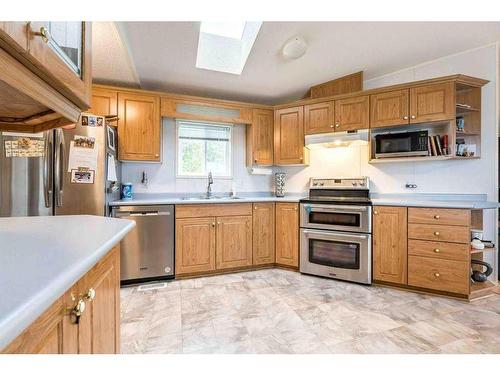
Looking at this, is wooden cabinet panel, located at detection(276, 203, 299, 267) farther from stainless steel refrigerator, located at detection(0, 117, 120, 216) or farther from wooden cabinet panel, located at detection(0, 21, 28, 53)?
wooden cabinet panel, located at detection(0, 21, 28, 53)

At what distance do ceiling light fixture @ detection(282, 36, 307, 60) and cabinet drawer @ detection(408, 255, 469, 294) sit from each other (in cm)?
239

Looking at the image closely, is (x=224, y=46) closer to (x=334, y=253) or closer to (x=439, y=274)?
(x=334, y=253)

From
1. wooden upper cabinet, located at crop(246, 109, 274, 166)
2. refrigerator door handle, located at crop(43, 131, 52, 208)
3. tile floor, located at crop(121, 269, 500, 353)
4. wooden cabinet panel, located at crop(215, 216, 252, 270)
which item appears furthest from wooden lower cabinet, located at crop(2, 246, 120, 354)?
wooden upper cabinet, located at crop(246, 109, 274, 166)

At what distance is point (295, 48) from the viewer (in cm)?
266

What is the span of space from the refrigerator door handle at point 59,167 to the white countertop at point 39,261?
1332 millimetres

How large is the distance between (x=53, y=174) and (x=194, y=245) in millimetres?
1557

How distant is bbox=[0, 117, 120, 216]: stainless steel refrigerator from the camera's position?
7.02ft

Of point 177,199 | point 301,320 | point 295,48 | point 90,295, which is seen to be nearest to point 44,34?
point 90,295

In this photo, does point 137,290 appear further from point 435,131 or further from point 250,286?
point 435,131

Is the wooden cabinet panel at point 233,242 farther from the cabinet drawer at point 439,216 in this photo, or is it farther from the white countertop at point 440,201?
the cabinet drawer at point 439,216

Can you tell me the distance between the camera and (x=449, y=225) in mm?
2523
